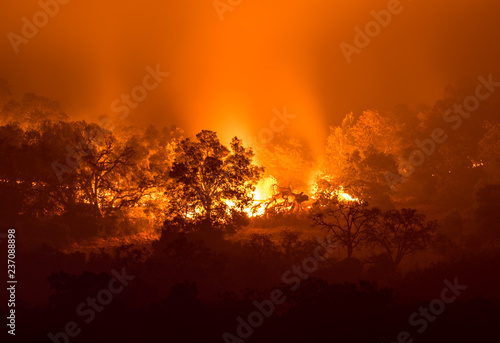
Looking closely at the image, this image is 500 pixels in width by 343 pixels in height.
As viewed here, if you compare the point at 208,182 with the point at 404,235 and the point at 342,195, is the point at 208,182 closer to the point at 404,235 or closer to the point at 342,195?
the point at 404,235

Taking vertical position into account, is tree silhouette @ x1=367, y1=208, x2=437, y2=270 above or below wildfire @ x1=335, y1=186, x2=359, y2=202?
below

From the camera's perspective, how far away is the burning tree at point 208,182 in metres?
29.6

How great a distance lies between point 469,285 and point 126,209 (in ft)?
84.7

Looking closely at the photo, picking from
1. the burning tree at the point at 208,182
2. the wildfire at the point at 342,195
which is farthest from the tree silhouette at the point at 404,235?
the wildfire at the point at 342,195

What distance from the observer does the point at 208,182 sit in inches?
1192

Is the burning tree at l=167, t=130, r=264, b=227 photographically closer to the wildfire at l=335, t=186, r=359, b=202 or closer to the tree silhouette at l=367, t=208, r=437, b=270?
the tree silhouette at l=367, t=208, r=437, b=270

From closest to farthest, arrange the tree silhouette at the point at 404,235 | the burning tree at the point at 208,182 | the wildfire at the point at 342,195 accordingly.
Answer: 1. the tree silhouette at the point at 404,235
2. the burning tree at the point at 208,182
3. the wildfire at the point at 342,195

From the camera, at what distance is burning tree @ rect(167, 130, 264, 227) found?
29609 millimetres

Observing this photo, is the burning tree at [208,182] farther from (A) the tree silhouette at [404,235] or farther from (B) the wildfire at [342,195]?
(B) the wildfire at [342,195]

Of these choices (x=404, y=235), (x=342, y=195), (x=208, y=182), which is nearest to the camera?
(x=404, y=235)

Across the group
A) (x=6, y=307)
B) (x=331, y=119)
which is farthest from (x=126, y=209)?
(x=331, y=119)

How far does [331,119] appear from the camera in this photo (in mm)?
109812

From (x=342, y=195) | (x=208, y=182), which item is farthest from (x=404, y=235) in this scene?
(x=342, y=195)

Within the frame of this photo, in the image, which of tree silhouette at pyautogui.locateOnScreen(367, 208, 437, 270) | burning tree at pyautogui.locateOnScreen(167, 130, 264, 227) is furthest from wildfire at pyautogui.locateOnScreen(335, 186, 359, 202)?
tree silhouette at pyautogui.locateOnScreen(367, 208, 437, 270)
